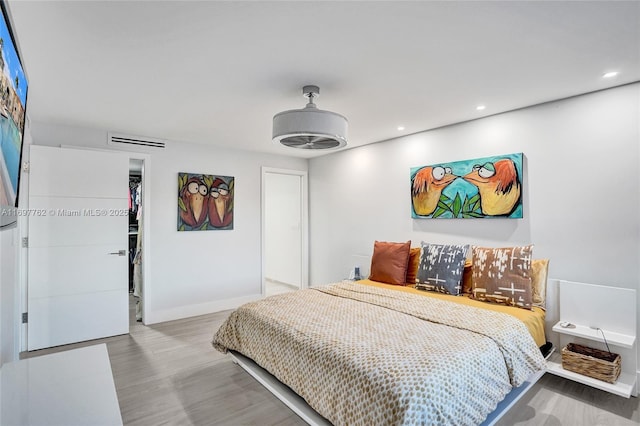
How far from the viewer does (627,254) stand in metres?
2.56

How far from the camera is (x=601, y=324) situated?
8.61ft

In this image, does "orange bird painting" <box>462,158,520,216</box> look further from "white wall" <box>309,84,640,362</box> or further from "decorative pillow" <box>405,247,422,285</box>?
"decorative pillow" <box>405,247,422,285</box>

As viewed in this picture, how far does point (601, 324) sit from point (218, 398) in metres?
3.03

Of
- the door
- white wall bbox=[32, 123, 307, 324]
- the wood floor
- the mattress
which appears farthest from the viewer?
the door

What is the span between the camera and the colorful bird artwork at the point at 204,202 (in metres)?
4.48

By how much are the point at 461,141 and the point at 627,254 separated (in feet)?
5.72

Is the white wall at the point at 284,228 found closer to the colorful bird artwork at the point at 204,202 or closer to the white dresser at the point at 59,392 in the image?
the colorful bird artwork at the point at 204,202

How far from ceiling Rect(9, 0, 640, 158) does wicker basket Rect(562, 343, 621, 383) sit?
6.88 ft

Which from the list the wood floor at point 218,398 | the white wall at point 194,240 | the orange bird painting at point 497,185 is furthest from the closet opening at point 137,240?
the orange bird painting at point 497,185

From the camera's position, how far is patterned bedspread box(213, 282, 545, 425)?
5.30 feet

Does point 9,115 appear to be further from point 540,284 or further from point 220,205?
point 540,284

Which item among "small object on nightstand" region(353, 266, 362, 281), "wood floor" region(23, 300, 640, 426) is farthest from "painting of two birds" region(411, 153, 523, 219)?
"wood floor" region(23, 300, 640, 426)

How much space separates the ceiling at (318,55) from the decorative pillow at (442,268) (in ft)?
4.54

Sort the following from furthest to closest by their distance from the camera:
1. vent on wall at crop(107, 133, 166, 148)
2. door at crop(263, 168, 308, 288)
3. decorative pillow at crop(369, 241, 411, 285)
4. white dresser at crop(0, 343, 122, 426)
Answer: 1. door at crop(263, 168, 308, 288)
2. vent on wall at crop(107, 133, 166, 148)
3. decorative pillow at crop(369, 241, 411, 285)
4. white dresser at crop(0, 343, 122, 426)
